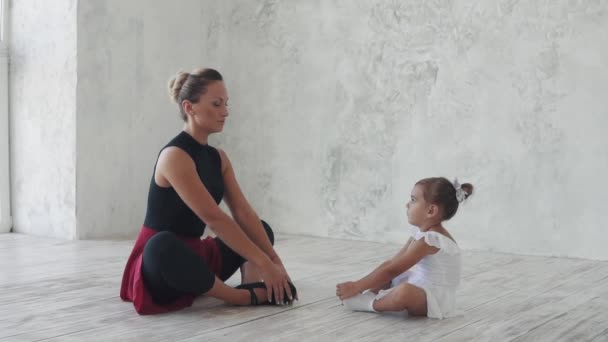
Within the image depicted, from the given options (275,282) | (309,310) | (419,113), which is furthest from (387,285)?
(419,113)

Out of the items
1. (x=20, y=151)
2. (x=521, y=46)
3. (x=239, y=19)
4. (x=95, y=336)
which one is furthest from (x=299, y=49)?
(x=95, y=336)

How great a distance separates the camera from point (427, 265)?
252 centimetres

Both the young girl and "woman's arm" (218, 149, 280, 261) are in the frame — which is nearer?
the young girl

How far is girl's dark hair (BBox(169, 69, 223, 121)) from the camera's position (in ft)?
8.69

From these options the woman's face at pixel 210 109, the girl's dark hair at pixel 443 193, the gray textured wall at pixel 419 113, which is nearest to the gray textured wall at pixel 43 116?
the gray textured wall at pixel 419 113

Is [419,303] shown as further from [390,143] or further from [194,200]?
[390,143]

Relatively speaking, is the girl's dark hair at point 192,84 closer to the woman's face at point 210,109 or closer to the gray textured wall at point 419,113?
the woman's face at point 210,109

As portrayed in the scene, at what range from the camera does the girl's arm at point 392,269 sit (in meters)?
2.47

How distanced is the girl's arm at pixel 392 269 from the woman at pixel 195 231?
0.22m

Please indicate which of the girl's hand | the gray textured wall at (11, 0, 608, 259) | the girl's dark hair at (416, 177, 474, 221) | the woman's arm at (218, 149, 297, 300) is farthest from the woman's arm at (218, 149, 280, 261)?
the gray textured wall at (11, 0, 608, 259)

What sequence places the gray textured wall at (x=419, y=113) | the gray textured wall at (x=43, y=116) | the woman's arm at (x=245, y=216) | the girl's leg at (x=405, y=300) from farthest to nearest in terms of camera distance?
1. the gray textured wall at (x=43, y=116)
2. the gray textured wall at (x=419, y=113)
3. the woman's arm at (x=245, y=216)
4. the girl's leg at (x=405, y=300)

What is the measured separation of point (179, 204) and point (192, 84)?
1.41 ft

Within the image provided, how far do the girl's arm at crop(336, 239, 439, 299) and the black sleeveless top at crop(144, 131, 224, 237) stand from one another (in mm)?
591

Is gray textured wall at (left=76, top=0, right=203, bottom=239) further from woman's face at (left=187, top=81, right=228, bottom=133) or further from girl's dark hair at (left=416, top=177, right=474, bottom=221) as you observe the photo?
girl's dark hair at (left=416, top=177, right=474, bottom=221)
